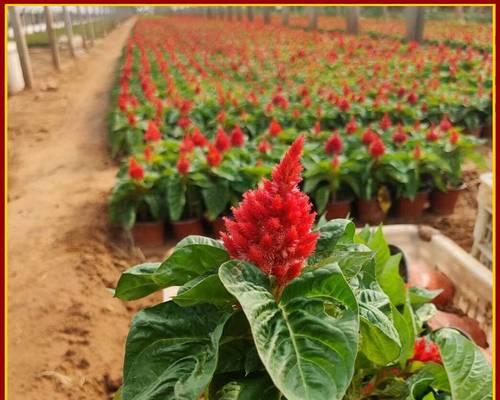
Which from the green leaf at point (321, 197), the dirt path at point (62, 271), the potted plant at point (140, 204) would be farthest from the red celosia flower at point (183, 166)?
the green leaf at point (321, 197)

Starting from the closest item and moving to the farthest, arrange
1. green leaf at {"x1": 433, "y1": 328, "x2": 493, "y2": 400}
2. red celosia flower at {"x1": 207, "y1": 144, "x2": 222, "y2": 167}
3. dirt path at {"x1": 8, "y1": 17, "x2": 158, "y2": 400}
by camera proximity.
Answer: green leaf at {"x1": 433, "y1": 328, "x2": 493, "y2": 400}
dirt path at {"x1": 8, "y1": 17, "x2": 158, "y2": 400}
red celosia flower at {"x1": 207, "y1": 144, "x2": 222, "y2": 167}

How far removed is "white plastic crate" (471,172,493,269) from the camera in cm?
290

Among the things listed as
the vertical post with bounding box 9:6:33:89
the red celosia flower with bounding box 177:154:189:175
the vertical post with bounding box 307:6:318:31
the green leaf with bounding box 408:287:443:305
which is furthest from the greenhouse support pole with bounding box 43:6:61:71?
the green leaf with bounding box 408:287:443:305

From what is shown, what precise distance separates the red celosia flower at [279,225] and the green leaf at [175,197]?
9.93 ft

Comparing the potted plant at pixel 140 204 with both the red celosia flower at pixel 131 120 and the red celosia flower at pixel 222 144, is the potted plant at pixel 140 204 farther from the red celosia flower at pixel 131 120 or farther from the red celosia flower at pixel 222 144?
the red celosia flower at pixel 131 120

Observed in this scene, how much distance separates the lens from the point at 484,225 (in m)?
3.07

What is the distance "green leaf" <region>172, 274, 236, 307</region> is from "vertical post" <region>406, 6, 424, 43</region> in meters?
15.4

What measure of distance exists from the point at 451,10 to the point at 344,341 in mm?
37670

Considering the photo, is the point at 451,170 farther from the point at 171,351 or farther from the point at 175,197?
the point at 171,351

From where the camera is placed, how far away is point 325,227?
1.46 metres

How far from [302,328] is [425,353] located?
81 cm

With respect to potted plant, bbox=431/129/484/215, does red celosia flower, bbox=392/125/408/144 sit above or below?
above

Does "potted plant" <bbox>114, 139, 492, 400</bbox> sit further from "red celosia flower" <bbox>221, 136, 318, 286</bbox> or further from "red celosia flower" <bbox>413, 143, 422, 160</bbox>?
"red celosia flower" <bbox>413, 143, 422, 160</bbox>

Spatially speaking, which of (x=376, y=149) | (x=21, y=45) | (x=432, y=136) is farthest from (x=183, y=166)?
(x=21, y=45)
